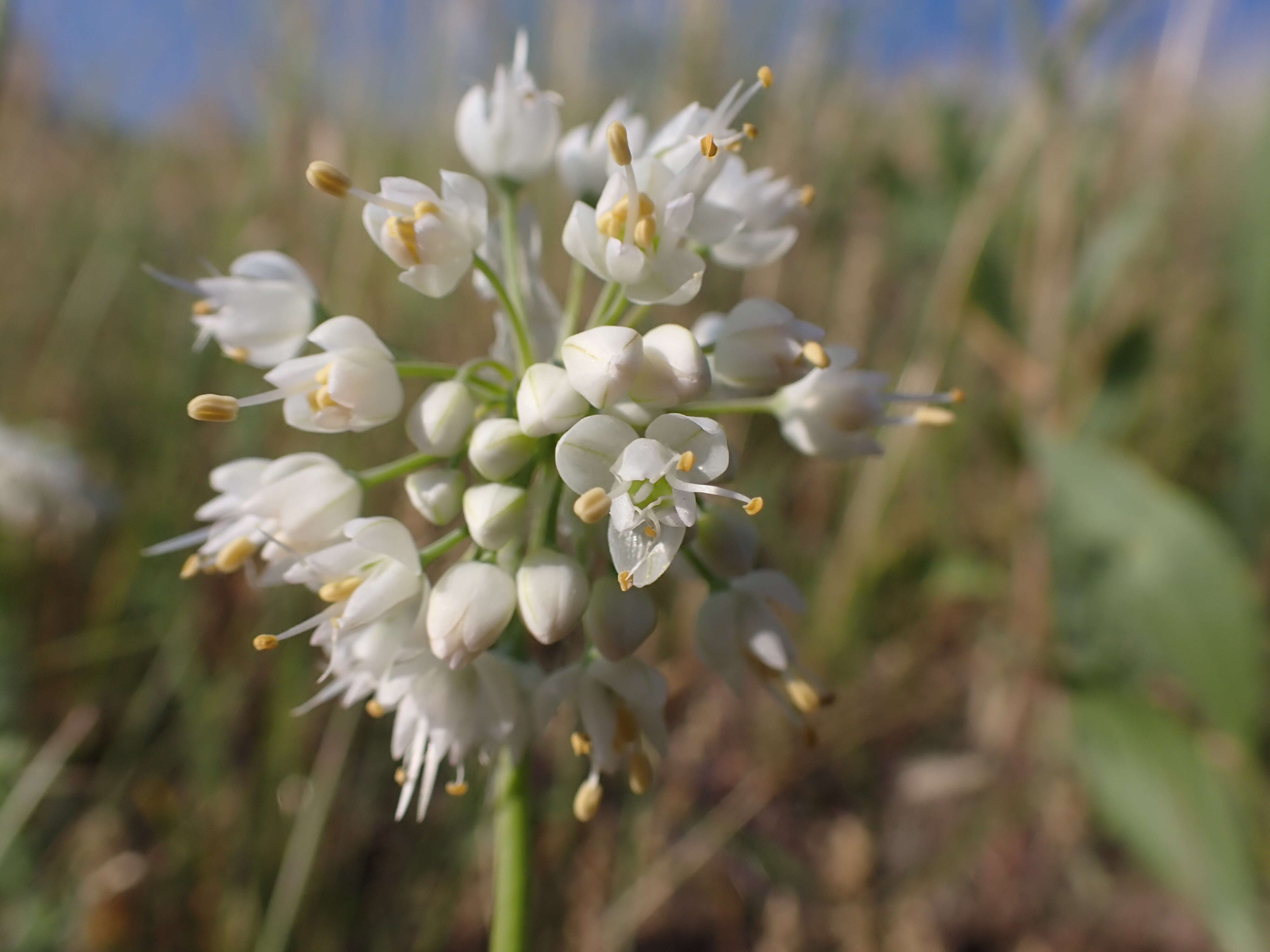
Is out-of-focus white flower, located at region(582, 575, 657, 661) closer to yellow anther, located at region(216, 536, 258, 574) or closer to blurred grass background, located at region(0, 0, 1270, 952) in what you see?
yellow anther, located at region(216, 536, 258, 574)

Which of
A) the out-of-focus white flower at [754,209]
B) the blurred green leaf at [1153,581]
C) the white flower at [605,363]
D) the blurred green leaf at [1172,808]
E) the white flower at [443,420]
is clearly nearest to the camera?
the white flower at [605,363]

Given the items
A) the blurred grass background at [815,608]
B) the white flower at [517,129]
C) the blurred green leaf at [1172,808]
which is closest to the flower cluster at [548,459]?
the white flower at [517,129]

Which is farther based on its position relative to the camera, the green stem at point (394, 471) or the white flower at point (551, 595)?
the green stem at point (394, 471)

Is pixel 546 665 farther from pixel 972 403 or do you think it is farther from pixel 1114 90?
pixel 1114 90

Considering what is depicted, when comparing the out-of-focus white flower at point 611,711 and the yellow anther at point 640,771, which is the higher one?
the out-of-focus white flower at point 611,711

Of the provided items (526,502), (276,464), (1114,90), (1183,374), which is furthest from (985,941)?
(1114,90)

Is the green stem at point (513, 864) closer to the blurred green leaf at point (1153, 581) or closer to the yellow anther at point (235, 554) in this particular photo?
the yellow anther at point (235, 554)

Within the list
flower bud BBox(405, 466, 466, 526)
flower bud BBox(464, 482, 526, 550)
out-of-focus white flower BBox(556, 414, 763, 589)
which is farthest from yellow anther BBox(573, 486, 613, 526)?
flower bud BBox(405, 466, 466, 526)
